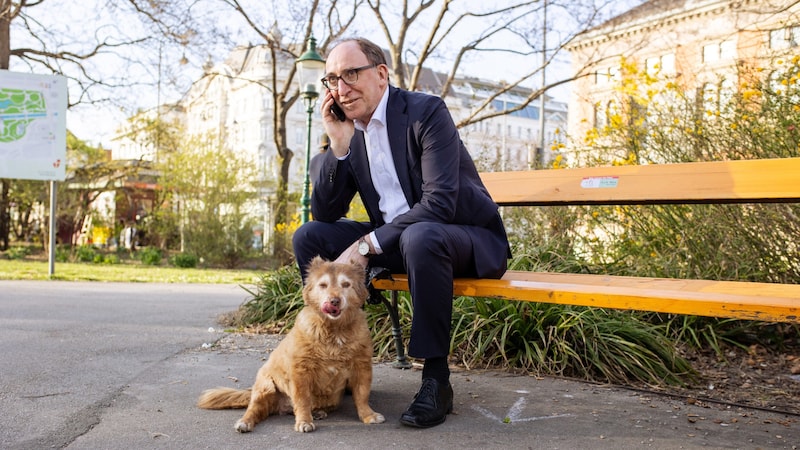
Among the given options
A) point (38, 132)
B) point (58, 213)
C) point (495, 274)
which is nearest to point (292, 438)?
point (495, 274)

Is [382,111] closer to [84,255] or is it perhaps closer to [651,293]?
[651,293]

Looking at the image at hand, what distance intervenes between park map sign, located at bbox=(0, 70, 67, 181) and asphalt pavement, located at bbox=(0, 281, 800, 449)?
7164 millimetres

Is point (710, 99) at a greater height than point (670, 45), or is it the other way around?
point (670, 45)

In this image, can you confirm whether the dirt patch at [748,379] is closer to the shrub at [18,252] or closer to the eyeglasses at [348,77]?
the eyeglasses at [348,77]

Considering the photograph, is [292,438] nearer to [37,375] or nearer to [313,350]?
[313,350]

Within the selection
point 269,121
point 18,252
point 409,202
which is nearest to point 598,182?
point 409,202

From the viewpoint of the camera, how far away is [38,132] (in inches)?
430

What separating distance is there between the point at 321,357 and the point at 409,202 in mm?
879

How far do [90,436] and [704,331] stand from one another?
367 centimetres

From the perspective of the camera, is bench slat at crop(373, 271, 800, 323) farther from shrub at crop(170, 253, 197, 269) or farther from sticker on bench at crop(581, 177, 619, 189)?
shrub at crop(170, 253, 197, 269)

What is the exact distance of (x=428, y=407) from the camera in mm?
2719

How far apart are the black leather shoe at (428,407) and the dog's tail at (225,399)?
29.7 inches

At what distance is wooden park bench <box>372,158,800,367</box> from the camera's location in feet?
7.39

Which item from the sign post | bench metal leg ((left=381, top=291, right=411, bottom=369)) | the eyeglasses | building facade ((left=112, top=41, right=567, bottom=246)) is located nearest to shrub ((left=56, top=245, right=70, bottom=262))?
building facade ((left=112, top=41, right=567, bottom=246))
